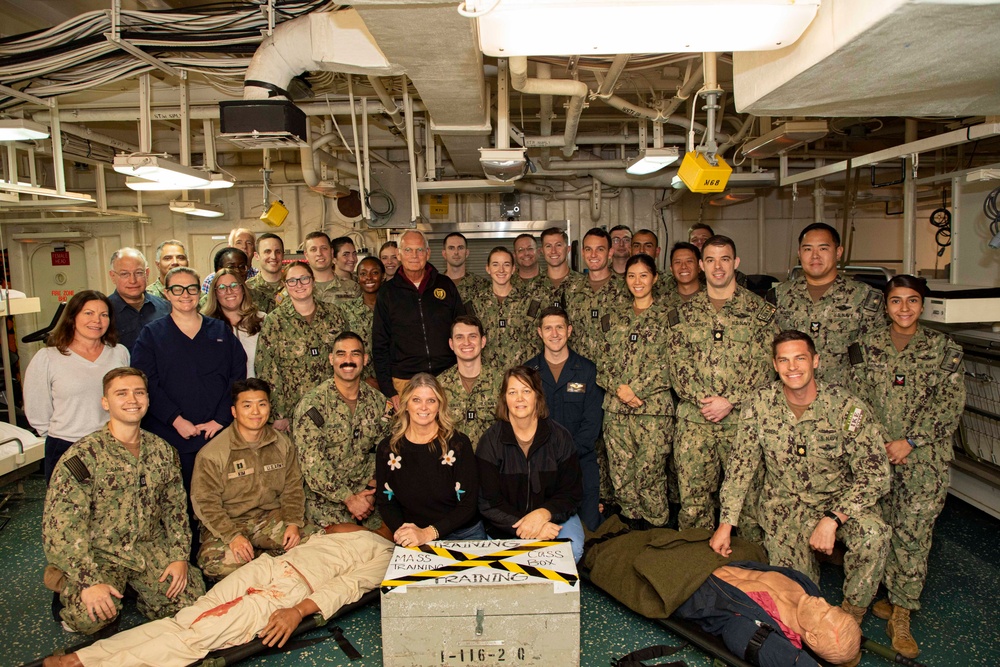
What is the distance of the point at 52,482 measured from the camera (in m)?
3.00

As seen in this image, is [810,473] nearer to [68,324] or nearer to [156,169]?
[68,324]

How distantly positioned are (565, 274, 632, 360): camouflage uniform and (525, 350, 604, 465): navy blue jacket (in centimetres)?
44

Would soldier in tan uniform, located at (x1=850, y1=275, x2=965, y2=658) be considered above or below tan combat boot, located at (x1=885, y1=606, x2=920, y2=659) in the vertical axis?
above

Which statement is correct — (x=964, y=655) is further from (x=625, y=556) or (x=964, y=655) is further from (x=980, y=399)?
(x=980, y=399)

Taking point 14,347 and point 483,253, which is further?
point 14,347

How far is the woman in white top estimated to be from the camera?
3.38 meters

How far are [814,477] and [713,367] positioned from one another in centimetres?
83

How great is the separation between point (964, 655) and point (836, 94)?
8.50 feet

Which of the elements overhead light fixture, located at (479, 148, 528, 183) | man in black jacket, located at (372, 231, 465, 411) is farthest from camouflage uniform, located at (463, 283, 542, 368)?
overhead light fixture, located at (479, 148, 528, 183)

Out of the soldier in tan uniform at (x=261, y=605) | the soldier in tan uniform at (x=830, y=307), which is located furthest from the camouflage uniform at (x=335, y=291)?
the soldier in tan uniform at (x=830, y=307)

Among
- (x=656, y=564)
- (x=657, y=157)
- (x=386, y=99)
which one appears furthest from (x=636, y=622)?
(x=386, y=99)

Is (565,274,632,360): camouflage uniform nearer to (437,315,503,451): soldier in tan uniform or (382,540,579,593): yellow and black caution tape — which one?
(437,315,503,451): soldier in tan uniform

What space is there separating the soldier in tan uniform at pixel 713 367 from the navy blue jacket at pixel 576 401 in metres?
0.51

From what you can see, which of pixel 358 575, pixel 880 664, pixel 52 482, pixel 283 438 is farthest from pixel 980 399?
pixel 52 482
